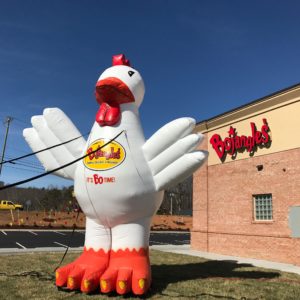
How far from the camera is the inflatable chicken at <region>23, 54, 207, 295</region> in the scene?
7.09m

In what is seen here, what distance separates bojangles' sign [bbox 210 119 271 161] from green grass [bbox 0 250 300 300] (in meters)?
5.23

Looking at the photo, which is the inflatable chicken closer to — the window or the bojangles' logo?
the bojangles' logo

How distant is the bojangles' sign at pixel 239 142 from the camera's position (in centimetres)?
1512

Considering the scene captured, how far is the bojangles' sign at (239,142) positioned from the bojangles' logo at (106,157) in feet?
30.0

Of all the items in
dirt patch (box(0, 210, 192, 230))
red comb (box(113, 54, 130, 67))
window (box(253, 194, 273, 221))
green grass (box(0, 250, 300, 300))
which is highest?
red comb (box(113, 54, 130, 67))

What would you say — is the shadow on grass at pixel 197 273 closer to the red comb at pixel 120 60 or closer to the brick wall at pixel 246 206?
the brick wall at pixel 246 206

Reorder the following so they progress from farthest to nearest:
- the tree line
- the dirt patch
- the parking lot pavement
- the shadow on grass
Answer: the tree line, the dirt patch, the parking lot pavement, the shadow on grass

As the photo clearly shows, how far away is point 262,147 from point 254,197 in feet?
6.64

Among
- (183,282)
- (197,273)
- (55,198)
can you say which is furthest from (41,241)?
(55,198)

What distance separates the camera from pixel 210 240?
57.4ft

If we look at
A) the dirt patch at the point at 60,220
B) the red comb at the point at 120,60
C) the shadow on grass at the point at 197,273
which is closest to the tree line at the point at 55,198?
the dirt patch at the point at 60,220

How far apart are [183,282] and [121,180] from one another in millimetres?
2998

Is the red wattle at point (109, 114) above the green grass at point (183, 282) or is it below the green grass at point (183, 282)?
above

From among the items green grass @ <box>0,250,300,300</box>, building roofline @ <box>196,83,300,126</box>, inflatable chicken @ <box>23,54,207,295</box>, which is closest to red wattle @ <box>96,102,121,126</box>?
inflatable chicken @ <box>23,54,207,295</box>
